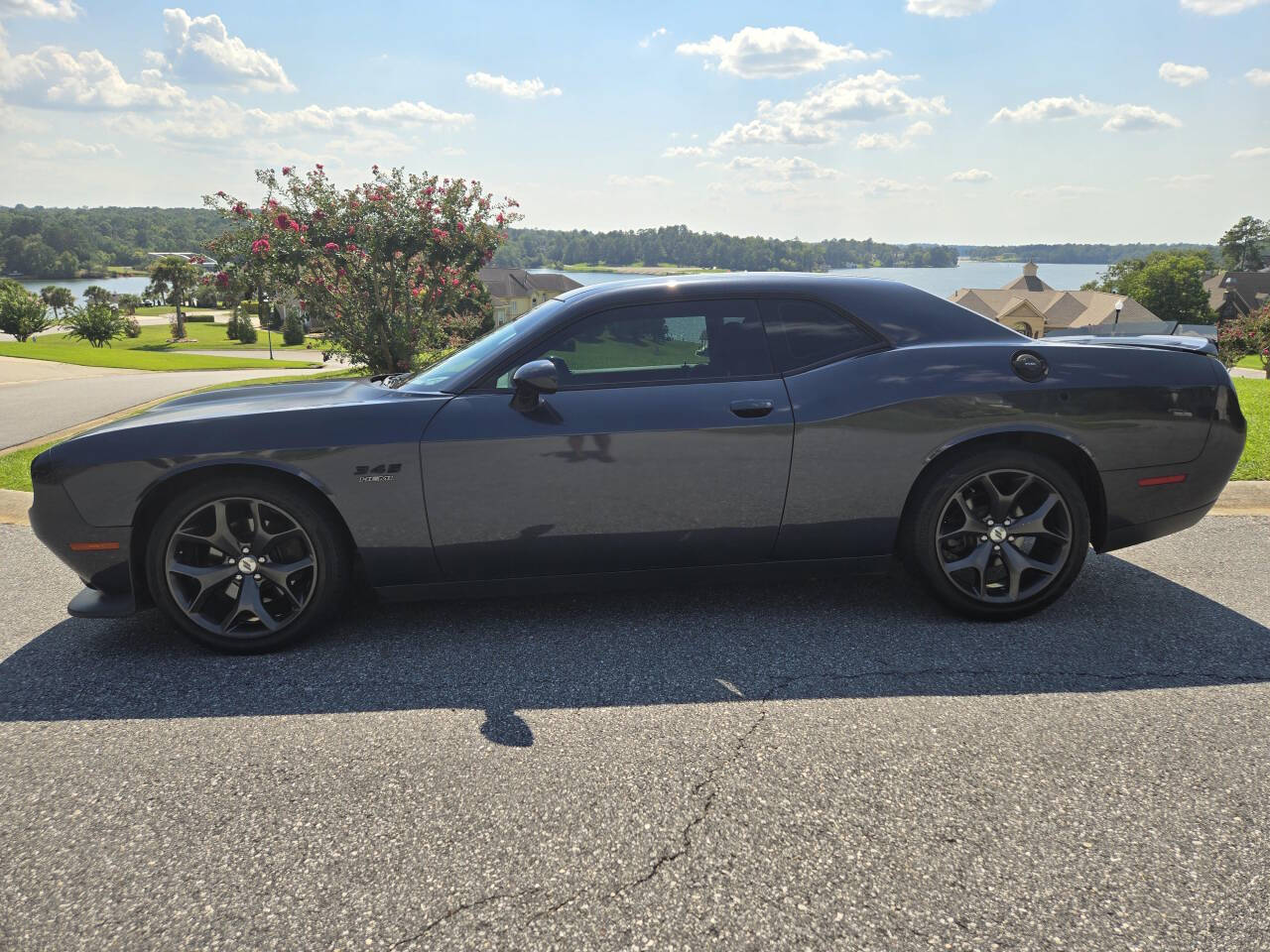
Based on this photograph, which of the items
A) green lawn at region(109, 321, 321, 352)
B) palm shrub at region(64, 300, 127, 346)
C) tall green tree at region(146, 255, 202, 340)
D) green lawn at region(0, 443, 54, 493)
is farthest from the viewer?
tall green tree at region(146, 255, 202, 340)

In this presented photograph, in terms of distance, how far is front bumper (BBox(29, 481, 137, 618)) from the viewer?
3469 millimetres

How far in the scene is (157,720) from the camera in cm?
→ 301

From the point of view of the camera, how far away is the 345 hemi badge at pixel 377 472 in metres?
3.48

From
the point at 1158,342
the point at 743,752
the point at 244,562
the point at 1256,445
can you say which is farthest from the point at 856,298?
the point at 1256,445

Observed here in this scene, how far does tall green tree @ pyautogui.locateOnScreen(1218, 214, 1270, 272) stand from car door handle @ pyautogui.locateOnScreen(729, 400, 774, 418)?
149016mm

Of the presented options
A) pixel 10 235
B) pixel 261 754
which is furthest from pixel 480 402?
pixel 10 235

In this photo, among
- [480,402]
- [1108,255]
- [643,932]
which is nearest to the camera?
[643,932]

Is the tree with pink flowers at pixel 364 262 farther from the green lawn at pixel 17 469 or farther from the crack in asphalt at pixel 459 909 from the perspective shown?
the crack in asphalt at pixel 459 909

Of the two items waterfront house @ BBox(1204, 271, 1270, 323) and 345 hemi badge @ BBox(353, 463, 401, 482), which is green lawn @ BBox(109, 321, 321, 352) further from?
waterfront house @ BBox(1204, 271, 1270, 323)

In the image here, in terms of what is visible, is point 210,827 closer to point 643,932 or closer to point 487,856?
point 487,856

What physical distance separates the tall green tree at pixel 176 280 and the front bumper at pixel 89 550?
80.8 m

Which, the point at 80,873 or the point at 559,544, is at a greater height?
the point at 559,544

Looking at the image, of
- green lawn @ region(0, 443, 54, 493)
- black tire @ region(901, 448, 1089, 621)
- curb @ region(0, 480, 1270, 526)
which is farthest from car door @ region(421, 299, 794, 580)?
green lawn @ region(0, 443, 54, 493)

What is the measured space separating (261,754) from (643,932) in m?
1.48
